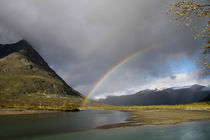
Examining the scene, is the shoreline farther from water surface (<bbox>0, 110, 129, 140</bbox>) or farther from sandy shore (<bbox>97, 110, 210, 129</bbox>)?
water surface (<bbox>0, 110, 129, 140</bbox>)

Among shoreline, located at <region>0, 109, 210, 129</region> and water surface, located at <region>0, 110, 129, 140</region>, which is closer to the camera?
water surface, located at <region>0, 110, 129, 140</region>

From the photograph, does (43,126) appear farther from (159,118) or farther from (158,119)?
(159,118)

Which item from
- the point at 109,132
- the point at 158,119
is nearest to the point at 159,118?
the point at 158,119

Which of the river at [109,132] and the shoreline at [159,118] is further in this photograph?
the shoreline at [159,118]

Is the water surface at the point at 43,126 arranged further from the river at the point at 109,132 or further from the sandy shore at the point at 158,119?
the sandy shore at the point at 158,119

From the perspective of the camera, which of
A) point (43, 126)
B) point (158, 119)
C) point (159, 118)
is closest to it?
point (43, 126)

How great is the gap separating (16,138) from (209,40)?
38723mm

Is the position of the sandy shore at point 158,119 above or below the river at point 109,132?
above

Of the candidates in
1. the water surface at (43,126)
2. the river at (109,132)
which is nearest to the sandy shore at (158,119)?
the water surface at (43,126)

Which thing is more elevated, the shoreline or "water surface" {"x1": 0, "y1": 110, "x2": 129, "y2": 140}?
the shoreline

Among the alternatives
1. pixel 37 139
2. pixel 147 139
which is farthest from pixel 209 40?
pixel 37 139

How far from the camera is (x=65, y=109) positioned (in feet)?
535

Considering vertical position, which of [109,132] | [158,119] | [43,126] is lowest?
[43,126]

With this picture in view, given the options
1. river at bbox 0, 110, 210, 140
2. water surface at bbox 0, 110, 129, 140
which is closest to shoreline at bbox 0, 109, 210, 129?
water surface at bbox 0, 110, 129, 140
